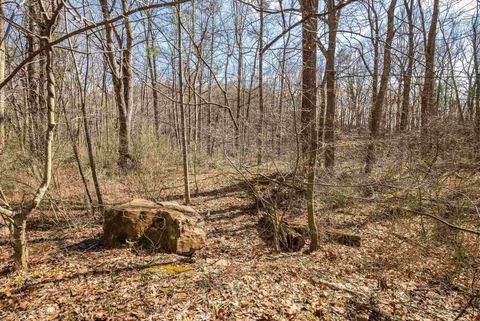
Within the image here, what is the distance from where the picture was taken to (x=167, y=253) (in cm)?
461

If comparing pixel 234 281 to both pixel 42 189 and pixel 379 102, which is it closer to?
pixel 42 189

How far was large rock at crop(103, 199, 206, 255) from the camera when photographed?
472 cm

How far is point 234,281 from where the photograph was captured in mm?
3701

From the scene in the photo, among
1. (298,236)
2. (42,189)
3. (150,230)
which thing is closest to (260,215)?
(298,236)

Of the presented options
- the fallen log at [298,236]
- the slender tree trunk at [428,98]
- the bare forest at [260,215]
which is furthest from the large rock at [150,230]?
the slender tree trunk at [428,98]

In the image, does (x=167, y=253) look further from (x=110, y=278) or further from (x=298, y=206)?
(x=298, y=206)

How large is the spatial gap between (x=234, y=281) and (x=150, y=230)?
6.25 ft

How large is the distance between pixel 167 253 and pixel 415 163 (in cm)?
558

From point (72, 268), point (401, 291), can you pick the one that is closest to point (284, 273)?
point (401, 291)

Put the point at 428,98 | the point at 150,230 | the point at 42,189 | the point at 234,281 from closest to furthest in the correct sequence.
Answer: the point at 42,189 → the point at 234,281 → the point at 150,230 → the point at 428,98

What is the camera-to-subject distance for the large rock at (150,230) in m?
4.72

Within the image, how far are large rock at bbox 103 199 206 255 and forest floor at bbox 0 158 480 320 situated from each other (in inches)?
9.1

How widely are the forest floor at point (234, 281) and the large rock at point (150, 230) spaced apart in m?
0.23

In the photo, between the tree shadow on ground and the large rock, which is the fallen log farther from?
the tree shadow on ground
